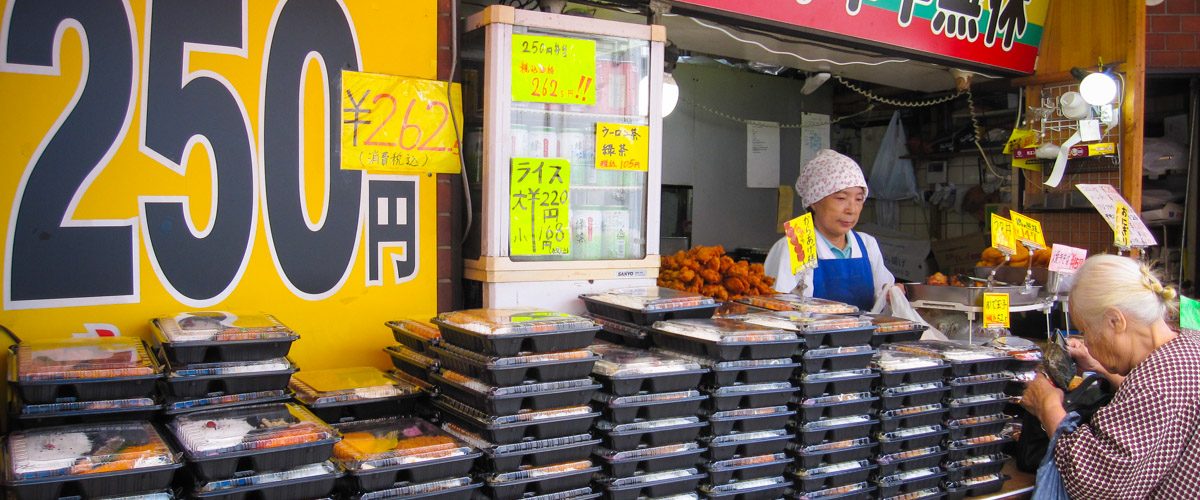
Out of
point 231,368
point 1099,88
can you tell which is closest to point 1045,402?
point 231,368

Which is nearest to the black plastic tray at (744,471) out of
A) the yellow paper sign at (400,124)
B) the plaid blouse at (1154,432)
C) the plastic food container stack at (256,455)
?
the plaid blouse at (1154,432)

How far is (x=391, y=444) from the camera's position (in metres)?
2.12

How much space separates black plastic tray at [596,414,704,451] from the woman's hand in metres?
1.13

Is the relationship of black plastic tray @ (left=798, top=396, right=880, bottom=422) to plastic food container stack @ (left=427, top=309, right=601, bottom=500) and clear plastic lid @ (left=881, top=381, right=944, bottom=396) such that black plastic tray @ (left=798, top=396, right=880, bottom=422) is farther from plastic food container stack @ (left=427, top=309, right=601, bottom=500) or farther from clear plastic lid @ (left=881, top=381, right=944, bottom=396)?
plastic food container stack @ (left=427, top=309, right=601, bottom=500)

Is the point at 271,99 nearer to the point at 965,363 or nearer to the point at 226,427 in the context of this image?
the point at 226,427

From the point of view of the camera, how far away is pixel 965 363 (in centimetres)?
293

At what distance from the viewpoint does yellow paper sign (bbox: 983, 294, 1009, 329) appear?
3.66m

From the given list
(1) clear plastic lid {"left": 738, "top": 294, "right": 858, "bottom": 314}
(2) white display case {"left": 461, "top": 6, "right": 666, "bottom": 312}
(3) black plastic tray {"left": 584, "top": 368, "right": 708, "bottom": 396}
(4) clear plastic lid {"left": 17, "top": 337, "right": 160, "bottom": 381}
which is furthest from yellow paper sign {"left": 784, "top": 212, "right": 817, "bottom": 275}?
(4) clear plastic lid {"left": 17, "top": 337, "right": 160, "bottom": 381}

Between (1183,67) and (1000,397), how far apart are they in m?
4.91

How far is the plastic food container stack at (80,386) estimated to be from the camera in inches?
73.0

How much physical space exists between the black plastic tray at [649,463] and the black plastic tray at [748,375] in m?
0.20

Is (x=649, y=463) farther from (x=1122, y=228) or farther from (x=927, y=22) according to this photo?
(x=1122, y=228)

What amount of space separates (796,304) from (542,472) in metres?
1.29

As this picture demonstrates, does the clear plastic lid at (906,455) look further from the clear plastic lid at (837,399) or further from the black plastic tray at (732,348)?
the black plastic tray at (732,348)
